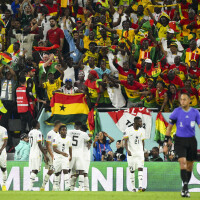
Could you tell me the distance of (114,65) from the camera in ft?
64.7

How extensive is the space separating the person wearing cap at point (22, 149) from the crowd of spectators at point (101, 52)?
1188 millimetres

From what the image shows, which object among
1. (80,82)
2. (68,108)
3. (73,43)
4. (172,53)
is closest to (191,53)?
(172,53)

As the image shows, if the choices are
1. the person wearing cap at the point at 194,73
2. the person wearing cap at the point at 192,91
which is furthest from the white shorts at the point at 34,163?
the person wearing cap at the point at 194,73

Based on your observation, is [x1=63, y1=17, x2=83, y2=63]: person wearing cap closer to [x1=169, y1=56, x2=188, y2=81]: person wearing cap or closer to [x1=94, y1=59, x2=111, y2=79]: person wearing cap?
[x1=94, y1=59, x2=111, y2=79]: person wearing cap

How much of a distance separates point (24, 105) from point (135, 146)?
4450 mm

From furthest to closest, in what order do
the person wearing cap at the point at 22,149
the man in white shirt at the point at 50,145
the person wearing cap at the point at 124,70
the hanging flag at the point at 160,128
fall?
the person wearing cap at the point at 124,70
the hanging flag at the point at 160,128
the person wearing cap at the point at 22,149
the man in white shirt at the point at 50,145

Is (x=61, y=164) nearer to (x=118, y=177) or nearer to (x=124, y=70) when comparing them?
(x=118, y=177)

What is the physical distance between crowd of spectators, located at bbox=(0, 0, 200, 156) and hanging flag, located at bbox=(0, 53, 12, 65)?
0.03 meters

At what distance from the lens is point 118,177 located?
56.4 ft

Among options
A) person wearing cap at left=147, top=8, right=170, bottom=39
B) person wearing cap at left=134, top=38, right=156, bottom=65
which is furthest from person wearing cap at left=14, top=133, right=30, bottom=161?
person wearing cap at left=147, top=8, right=170, bottom=39

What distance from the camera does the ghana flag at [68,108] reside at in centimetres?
1911

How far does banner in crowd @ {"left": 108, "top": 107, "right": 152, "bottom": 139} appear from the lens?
18641 millimetres

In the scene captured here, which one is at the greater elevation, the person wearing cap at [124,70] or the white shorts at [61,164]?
the person wearing cap at [124,70]

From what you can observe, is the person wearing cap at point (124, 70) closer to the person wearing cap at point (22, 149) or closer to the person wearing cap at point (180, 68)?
Answer: the person wearing cap at point (180, 68)
